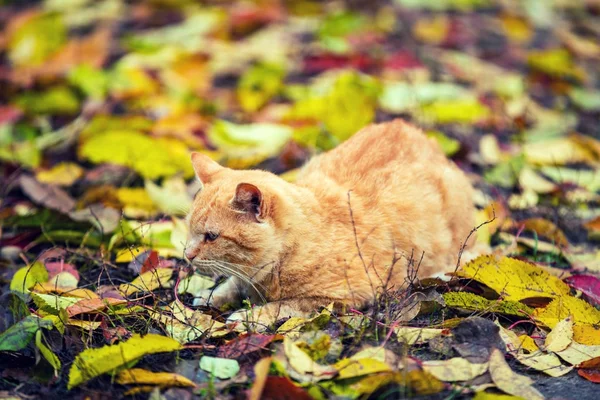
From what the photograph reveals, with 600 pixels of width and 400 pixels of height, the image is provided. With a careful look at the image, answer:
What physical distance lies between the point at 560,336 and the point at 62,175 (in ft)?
9.80

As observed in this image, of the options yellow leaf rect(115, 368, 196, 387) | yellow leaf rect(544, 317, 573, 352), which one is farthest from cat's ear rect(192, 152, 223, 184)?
yellow leaf rect(544, 317, 573, 352)

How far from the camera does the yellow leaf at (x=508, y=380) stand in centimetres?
244

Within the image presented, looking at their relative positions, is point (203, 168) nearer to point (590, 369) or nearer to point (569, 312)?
point (569, 312)

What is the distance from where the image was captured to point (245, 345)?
2605mm

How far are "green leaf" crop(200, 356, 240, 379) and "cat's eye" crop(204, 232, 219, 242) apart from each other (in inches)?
21.7

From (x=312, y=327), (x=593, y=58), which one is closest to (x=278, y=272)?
(x=312, y=327)

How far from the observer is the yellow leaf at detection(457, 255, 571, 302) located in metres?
2.94

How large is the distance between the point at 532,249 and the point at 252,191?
1.51 meters

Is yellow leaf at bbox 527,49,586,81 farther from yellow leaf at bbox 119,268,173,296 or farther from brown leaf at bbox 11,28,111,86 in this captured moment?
yellow leaf at bbox 119,268,173,296

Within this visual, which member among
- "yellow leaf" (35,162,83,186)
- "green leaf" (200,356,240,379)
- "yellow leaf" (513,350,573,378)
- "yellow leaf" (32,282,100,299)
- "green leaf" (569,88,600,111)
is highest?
"green leaf" (200,356,240,379)

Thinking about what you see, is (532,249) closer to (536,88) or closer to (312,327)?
(312,327)

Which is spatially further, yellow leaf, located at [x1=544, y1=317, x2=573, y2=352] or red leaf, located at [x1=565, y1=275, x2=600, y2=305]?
red leaf, located at [x1=565, y1=275, x2=600, y2=305]

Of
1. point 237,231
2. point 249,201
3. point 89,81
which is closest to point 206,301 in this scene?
point 237,231

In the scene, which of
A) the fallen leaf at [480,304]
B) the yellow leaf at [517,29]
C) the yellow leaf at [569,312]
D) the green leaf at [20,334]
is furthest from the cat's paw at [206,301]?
the yellow leaf at [517,29]
